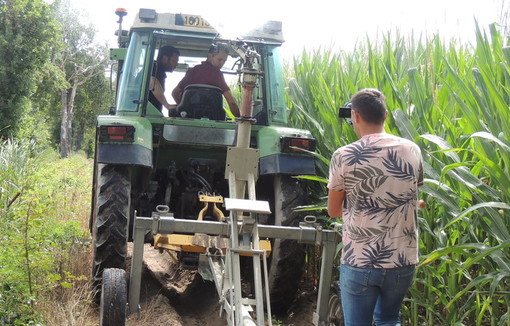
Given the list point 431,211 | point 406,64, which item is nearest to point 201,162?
point 406,64

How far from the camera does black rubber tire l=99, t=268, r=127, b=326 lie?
359 cm

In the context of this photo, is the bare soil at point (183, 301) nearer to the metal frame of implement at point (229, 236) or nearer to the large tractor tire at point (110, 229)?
the large tractor tire at point (110, 229)

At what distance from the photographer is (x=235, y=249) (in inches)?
131

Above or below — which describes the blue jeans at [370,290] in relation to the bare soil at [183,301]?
above

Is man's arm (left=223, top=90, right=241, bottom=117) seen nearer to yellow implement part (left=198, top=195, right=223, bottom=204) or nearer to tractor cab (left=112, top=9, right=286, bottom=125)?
tractor cab (left=112, top=9, right=286, bottom=125)

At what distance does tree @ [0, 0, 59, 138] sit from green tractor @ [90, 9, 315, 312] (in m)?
15.7

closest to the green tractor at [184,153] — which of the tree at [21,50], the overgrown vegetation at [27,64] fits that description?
the overgrown vegetation at [27,64]

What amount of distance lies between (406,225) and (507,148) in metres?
0.54

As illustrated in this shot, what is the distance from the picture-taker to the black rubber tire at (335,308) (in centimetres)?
375

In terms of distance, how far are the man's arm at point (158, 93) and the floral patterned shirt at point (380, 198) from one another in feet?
9.34

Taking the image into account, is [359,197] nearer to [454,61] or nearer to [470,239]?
[470,239]

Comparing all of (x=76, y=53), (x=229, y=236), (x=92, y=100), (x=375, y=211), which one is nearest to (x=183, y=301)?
(x=229, y=236)

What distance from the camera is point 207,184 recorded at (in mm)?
4953

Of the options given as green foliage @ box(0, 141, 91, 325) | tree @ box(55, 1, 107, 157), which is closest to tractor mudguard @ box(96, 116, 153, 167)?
green foliage @ box(0, 141, 91, 325)
